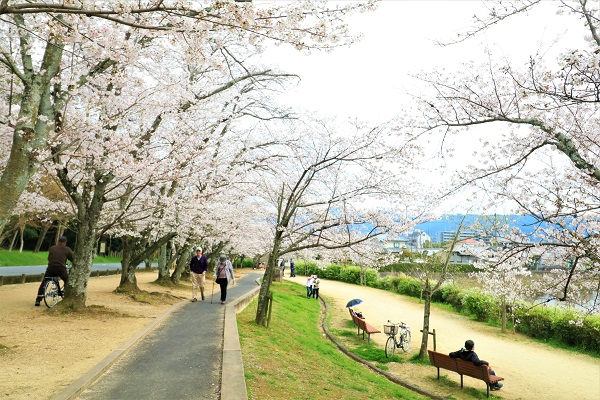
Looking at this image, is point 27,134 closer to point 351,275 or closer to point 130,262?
point 130,262

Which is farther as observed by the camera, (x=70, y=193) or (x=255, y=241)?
(x=255, y=241)

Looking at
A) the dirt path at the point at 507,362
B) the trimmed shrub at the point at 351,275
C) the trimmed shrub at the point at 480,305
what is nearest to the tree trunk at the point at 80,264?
the dirt path at the point at 507,362

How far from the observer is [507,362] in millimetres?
14586

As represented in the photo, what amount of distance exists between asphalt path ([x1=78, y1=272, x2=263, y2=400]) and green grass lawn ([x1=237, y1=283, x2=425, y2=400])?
588 mm

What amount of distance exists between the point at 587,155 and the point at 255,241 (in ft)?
86.3

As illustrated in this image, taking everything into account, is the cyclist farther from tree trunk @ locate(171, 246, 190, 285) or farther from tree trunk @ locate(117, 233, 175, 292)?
tree trunk @ locate(171, 246, 190, 285)

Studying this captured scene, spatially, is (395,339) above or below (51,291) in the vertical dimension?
below

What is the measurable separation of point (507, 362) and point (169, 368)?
12825 millimetres

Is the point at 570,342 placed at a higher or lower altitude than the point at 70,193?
lower

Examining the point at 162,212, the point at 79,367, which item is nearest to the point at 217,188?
the point at 162,212

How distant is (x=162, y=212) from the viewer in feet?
47.6

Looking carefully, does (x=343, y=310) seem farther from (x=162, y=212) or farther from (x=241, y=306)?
(x=162, y=212)

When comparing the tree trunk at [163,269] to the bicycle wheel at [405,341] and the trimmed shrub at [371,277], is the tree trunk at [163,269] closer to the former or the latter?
the bicycle wheel at [405,341]

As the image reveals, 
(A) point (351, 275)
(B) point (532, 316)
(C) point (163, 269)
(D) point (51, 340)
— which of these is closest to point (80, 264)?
(D) point (51, 340)
